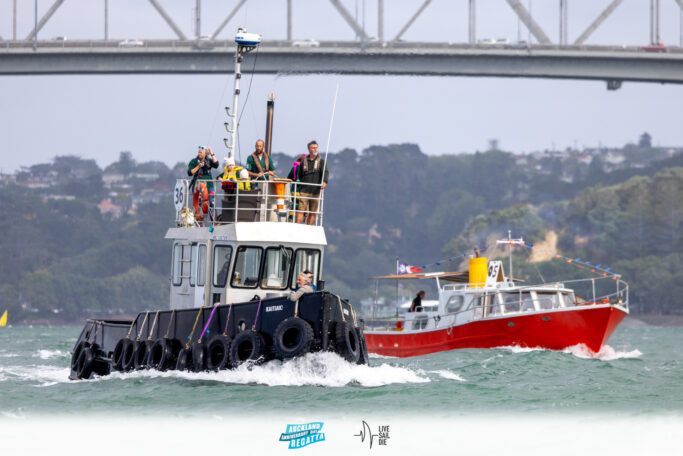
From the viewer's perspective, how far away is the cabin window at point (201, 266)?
2244cm

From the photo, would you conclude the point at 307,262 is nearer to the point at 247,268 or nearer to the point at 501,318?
the point at 247,268

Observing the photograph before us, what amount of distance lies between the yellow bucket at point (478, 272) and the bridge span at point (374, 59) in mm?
33332

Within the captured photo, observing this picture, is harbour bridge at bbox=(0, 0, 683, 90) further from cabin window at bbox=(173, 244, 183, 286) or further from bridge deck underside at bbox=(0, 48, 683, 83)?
cabin window at bbox=(173, 244, 183, 286)

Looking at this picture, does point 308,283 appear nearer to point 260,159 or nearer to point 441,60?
point 260,159

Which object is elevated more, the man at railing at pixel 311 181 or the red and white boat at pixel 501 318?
the man at railing at pixel 311 181

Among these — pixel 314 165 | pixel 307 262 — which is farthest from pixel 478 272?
pixel 307 262

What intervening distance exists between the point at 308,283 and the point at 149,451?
20.1ft

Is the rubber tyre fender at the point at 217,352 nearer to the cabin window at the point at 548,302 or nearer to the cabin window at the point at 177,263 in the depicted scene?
the cabin window at the point at 177,263

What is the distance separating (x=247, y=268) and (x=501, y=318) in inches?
605

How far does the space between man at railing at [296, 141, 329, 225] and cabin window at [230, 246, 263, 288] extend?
53.0 inches

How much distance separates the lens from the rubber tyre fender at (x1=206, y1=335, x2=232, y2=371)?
810 inches

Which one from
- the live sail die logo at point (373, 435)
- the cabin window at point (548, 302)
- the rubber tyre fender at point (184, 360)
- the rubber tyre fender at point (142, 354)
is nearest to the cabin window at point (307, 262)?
the rubber tyre fender at point (184, 360)

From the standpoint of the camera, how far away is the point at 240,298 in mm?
21938

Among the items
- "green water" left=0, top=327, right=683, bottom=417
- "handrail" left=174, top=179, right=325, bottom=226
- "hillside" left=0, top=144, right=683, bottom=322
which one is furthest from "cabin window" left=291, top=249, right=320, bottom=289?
"hillside" left=0, top=144, right=683, bottom=322
